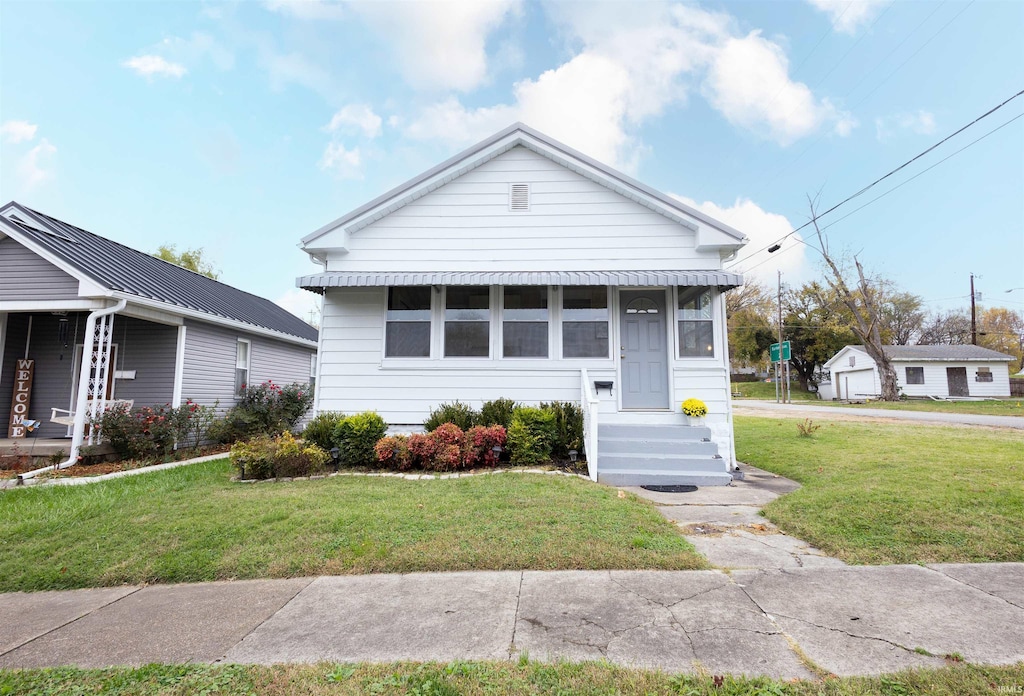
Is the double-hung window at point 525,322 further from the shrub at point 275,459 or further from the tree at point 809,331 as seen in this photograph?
the tree at point 809,331

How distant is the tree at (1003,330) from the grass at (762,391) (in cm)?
1994

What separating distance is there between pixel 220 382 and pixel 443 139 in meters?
9.91

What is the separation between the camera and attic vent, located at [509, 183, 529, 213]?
888cm

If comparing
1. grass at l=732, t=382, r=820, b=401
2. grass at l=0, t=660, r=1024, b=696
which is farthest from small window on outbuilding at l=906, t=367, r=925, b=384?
grass at l=0, t=660, r=1024, b=696

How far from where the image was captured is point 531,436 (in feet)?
A: 24.0

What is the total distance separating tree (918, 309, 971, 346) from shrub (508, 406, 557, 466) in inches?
2302

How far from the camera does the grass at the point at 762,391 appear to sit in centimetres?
4028

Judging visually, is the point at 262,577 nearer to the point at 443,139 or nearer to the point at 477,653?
the point at 477,653

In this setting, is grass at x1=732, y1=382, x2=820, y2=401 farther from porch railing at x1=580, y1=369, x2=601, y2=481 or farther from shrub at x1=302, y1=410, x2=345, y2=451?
shrub at x1=302, y1=410, x2=345, y2=451

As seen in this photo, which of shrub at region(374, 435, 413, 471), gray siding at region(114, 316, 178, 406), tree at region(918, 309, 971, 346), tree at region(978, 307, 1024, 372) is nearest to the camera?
shrub at region(374, 435, 413, 471)

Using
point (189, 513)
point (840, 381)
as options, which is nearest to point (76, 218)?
point (189, 513)

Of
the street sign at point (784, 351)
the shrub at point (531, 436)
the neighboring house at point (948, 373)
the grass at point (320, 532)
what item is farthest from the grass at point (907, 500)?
the neighboring house at point (948, 373)

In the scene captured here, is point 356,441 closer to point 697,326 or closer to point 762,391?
point 697,326

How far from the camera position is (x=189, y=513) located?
498cm
